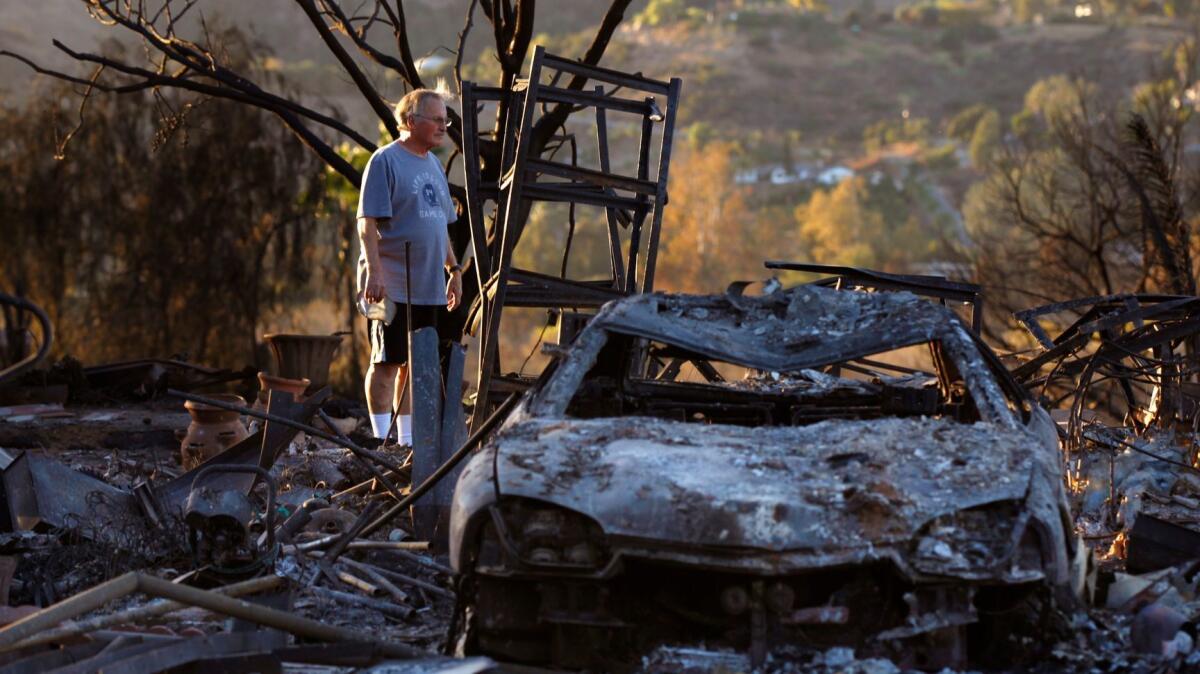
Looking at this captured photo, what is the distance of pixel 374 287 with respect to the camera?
9523 millimetres

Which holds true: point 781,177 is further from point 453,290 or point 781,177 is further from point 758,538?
point 758,538

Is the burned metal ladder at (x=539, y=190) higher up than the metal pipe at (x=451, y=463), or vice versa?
the burned metal ladder at (x=539, y=190)

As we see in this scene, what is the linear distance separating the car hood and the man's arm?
365 centimetres

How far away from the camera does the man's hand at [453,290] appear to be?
1017 cm

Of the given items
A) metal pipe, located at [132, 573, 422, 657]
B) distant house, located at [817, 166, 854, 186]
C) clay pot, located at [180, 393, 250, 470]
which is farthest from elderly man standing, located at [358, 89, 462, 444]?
distant house, located at [817, 166, 854, 186]

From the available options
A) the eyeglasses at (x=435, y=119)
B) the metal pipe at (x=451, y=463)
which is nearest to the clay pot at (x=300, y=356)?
Result: the eyeglasses at (x=435, y=119)

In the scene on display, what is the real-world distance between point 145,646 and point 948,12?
15742cm

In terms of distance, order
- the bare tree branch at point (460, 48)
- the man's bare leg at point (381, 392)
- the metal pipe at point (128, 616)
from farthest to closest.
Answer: the bare tree branch at point (460, 48) < the man's bare leg at point (381, 392) < the metal pipe at point (128, 616)

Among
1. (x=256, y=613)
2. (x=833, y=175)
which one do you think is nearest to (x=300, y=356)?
(x=256, y=613)

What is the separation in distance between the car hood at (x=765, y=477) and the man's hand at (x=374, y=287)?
12.0 feet

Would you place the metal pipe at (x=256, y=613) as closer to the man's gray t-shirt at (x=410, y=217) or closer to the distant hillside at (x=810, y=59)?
the man's gray t-shirt at (x=410, y=217)

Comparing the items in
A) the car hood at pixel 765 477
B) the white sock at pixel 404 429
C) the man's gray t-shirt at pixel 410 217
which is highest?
the man's gray t-shirt at pixel 410 217

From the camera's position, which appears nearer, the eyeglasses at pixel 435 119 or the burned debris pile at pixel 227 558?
the burned debris pile at pixel 227 558

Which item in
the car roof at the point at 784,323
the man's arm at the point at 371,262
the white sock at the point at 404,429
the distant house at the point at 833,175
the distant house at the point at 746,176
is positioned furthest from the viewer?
the distant house at the point at 833,175
